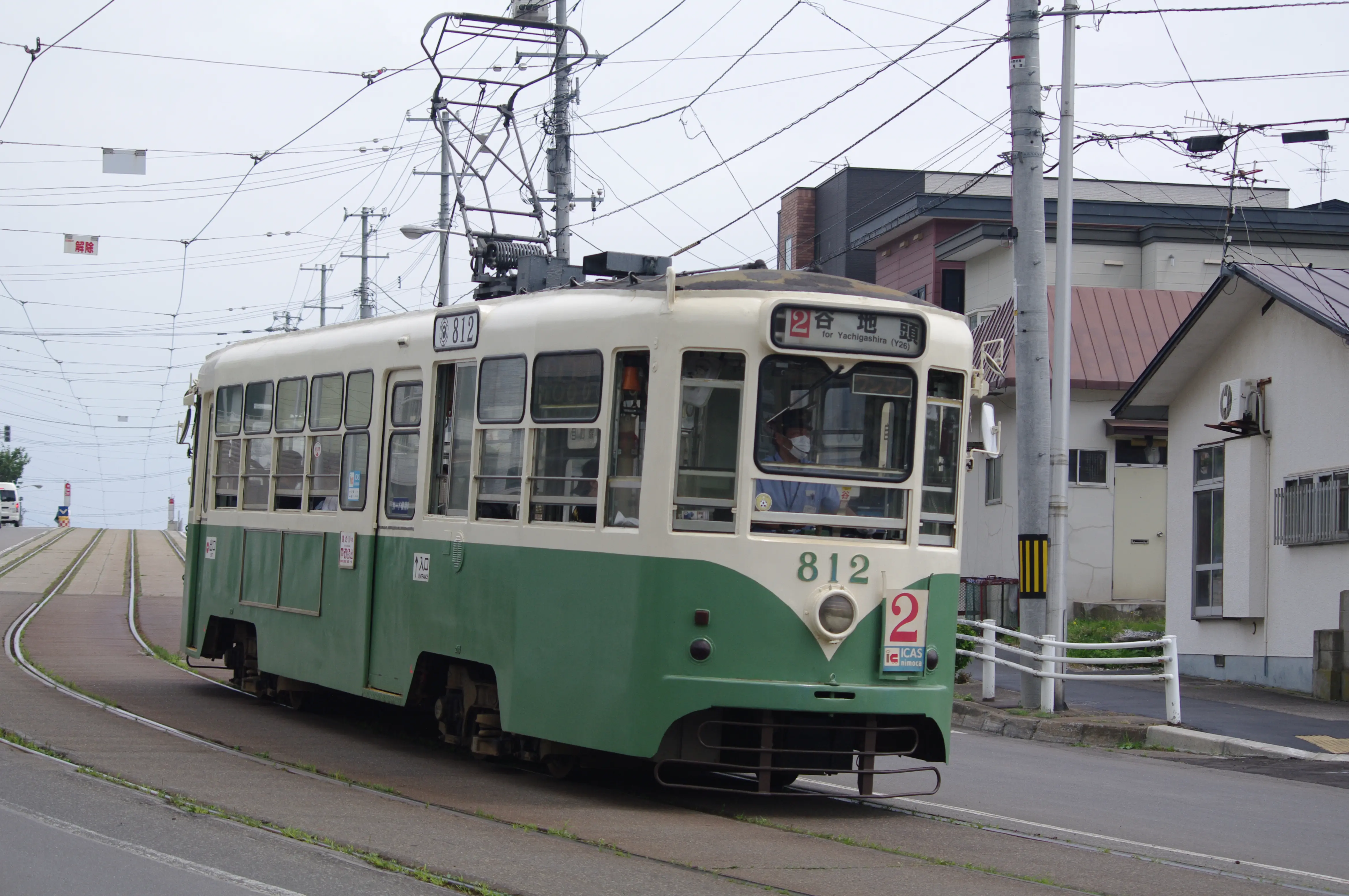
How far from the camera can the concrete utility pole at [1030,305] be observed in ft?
51.5

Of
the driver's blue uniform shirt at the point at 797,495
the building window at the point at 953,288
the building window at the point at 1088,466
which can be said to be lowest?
the driver's blue uniform shirt at the point at 797,495

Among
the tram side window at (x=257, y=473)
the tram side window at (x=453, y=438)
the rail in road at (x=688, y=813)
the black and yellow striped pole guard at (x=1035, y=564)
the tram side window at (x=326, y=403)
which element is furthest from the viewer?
the black and yellow striped pole guard at (x=1035, y=564)

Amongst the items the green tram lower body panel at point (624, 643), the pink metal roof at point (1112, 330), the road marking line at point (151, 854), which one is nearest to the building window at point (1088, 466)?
the pink metal roof at point (1112, 330)

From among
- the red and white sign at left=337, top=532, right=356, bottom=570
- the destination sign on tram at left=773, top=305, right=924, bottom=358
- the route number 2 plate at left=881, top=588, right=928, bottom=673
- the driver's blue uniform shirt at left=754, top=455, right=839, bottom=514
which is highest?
the destination sign on tram at left=773, top=305, right=924, bottom=358

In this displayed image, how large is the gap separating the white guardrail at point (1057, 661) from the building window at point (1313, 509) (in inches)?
118

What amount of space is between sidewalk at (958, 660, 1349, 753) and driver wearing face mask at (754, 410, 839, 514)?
7.14 meters

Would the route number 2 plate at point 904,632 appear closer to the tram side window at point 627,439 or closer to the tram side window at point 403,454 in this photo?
the tram side window at point 627,439

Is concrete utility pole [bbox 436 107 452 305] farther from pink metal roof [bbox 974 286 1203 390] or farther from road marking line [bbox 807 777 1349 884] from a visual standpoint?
road marking line [bbox 807 777 1349 884]

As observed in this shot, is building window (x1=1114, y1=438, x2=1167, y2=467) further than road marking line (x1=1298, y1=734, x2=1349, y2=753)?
Yes

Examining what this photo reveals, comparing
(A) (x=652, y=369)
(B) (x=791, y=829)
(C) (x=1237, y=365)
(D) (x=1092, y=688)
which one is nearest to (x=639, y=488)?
(A) (x=652, y=369)

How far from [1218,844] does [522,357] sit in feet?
16.5

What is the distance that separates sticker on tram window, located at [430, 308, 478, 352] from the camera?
10.2 metres

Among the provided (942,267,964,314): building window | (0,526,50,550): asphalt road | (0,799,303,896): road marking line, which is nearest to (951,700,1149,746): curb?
(0,799,303,896): road marking line

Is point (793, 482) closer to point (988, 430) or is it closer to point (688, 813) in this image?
point (988, 430)
